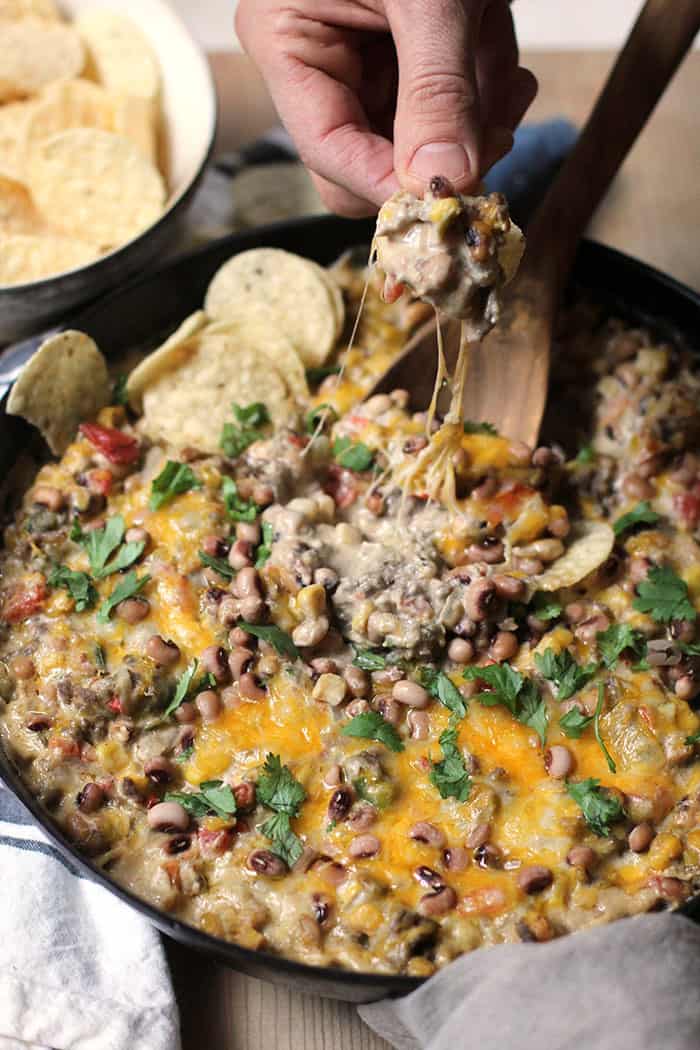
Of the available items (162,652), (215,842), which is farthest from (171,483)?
(215,842)

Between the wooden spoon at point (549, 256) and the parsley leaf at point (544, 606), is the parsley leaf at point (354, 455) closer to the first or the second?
the wooden spoon at point (549, 256)

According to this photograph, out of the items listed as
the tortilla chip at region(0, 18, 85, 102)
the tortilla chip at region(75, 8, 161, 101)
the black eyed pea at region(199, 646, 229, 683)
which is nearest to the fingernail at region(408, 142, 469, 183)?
the black eyed pea at region(199, 646, 229, 683)

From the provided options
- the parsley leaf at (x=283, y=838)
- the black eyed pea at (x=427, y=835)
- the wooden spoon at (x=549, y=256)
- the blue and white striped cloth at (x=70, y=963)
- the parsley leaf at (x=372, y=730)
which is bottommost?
the blue and white striped cloth at (x=70, y=963)

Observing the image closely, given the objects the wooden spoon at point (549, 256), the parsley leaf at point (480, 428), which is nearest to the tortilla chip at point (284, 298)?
the wooden spoon at point (549, 256)

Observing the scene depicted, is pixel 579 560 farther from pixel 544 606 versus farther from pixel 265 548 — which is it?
pixel 265 548

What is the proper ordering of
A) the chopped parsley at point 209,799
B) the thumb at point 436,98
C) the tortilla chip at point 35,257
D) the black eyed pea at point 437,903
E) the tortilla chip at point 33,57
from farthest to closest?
the tortilla chip at point 33,57 → the tortilla chip at point 35,257 → the chopped parsley at point 209,799 → the thumb at point 436,98 → the black eyed pea at point 437,903

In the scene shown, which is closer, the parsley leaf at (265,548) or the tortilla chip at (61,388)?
the parsley leaf at (265,548)

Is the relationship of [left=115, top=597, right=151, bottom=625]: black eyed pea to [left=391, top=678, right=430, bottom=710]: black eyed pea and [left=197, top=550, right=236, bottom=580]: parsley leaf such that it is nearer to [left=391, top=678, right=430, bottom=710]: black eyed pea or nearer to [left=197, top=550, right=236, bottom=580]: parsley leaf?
[left=197, top=550, right=236, bottom=580]: parsley leaf
